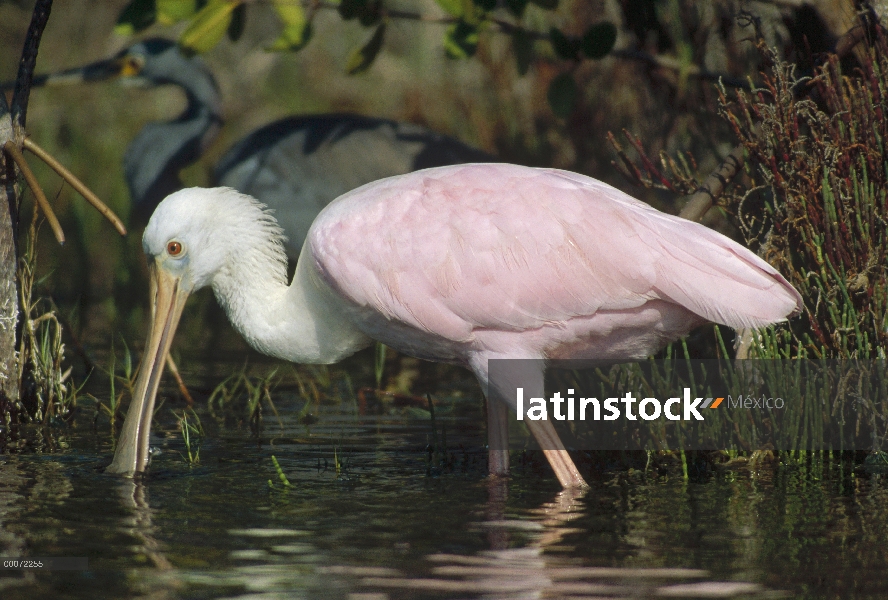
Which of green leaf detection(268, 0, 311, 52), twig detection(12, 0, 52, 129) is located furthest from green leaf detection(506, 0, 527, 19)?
twig detection(12, 0, 52, 129)

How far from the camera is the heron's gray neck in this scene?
11.0 metres

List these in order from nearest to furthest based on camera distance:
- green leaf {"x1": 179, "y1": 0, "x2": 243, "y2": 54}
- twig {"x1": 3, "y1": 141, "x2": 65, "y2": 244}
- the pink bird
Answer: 1. the pink bird
2. twig {"x1": 3, "y1": 141, "x2": 65, "y2": 244}
3. green leaf {"x1": 179, "y1": 0, "x2": 243, "y2": 54}

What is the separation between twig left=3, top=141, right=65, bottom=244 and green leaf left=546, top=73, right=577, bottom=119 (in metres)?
3.18

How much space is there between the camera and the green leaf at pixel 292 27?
7480 mm

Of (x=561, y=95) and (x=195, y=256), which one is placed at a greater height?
(x=561, y=95)

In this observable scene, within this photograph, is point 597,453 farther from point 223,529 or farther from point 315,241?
point 223,529

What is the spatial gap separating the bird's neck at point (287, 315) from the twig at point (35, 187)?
0.75 meters

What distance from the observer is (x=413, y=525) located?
4.40 m

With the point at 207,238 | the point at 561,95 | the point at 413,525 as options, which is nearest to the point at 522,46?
the point at 561,95

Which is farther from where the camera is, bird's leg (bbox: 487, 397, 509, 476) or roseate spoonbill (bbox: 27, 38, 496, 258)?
roseate spoonbill (bbox: 27, 38, 496, 258)

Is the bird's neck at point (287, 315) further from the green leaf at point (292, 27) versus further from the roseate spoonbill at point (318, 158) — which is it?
the roseate spoonbill at point (318, 158)

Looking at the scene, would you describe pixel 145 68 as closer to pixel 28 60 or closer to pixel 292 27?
pixel 292 27

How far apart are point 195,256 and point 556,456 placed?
1740 mm

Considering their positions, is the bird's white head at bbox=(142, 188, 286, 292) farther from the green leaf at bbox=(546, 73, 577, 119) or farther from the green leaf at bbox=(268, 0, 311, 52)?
the green leaf at bbox=(546, 73, 577, 119)
